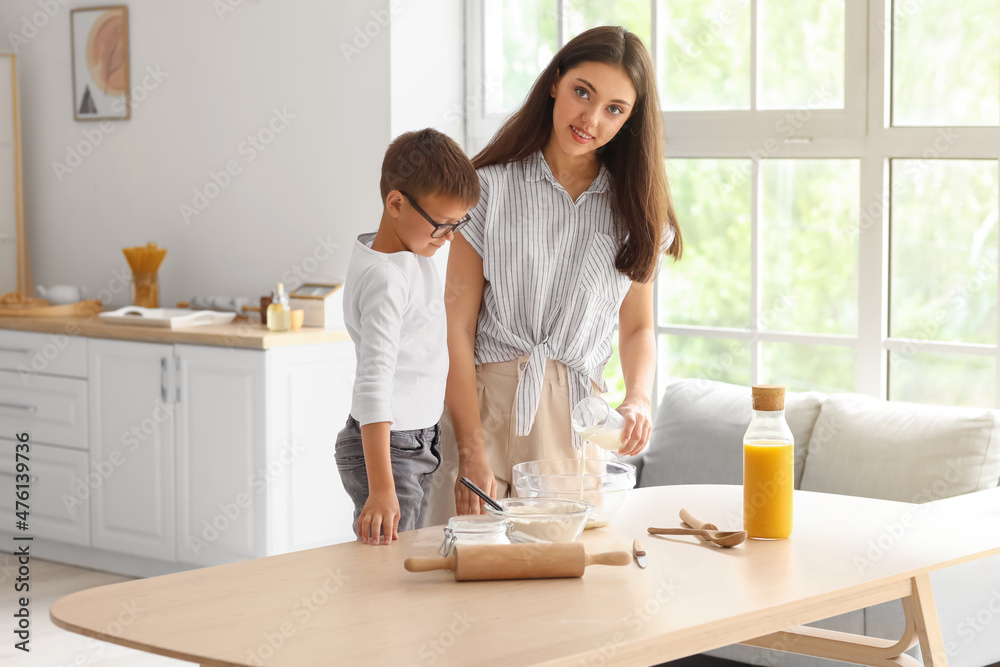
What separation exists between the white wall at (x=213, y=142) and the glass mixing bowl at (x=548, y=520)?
237 centimetres

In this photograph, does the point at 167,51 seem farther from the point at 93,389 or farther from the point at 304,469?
the point at 304,469

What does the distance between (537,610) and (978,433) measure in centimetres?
170

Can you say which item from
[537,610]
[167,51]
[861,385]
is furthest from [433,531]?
[167,51]

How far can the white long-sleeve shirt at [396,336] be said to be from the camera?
1.62 m

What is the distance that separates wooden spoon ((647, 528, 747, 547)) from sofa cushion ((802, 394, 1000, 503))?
48.1 inches

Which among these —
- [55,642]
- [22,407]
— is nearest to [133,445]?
[22,407]

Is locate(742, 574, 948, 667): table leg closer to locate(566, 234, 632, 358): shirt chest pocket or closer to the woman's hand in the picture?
the woman's hand

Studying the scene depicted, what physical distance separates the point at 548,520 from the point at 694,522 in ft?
0.83

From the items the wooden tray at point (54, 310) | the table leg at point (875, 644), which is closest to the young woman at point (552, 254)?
the table leg at point (875, 644)

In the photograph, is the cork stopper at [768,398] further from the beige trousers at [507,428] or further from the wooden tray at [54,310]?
the wooden tray at [54,310]

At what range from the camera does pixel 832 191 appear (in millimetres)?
3170

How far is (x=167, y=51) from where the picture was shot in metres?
4.23

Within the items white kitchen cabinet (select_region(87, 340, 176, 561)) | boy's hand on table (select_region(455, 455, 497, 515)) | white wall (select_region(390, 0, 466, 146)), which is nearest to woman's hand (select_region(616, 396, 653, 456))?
boy's hand on table (select_region(455, 455, 497, 515))

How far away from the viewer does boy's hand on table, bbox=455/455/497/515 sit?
1.84 meters
